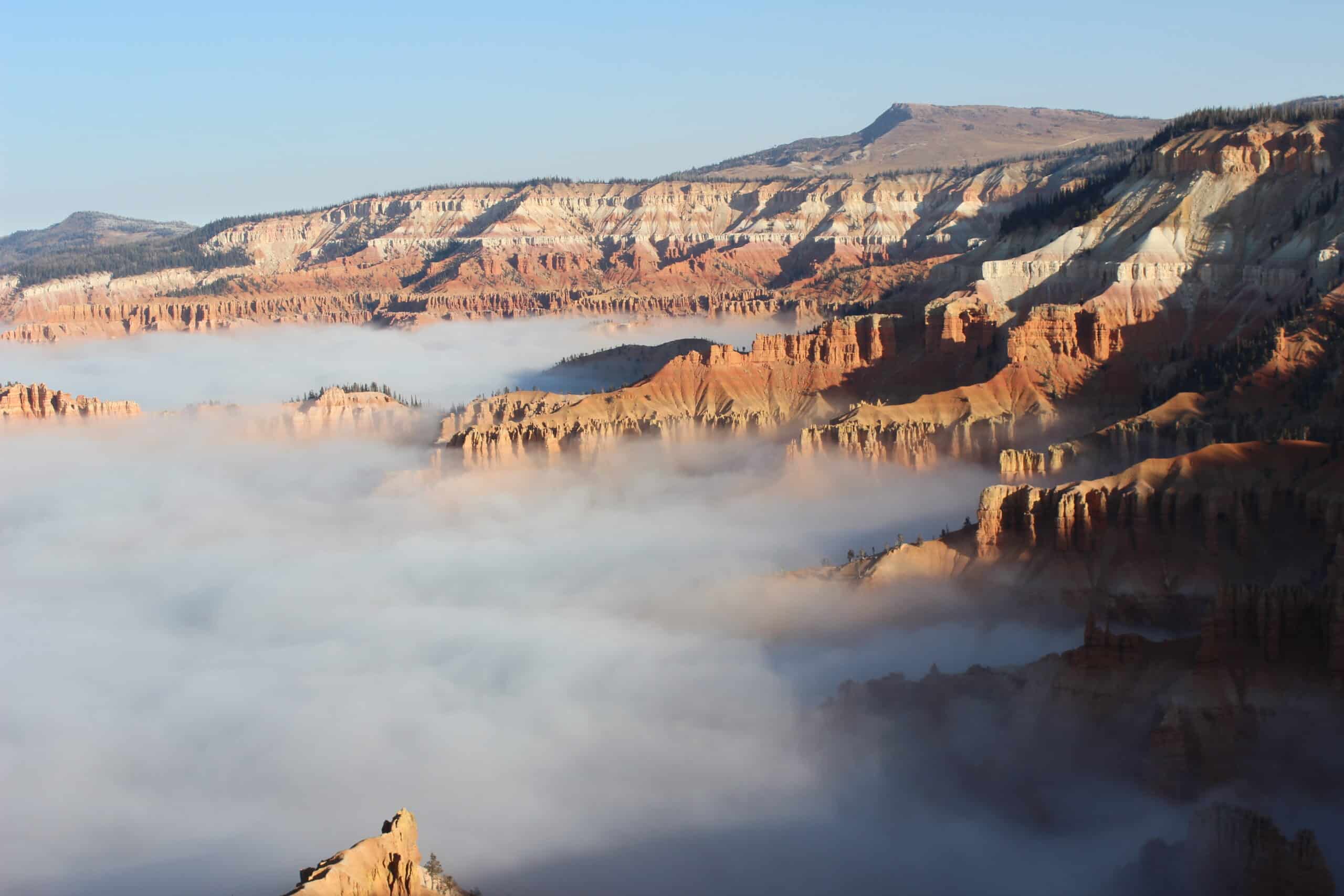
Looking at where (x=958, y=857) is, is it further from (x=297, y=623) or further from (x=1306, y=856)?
(x=297, y=623)

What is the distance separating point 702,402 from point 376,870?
141599 millimetres

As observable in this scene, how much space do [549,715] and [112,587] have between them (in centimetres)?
6395

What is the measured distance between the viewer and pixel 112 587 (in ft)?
436

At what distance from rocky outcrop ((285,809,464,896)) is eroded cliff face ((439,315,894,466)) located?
121 metres

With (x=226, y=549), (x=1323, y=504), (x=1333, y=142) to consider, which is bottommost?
(x=226, y=549)

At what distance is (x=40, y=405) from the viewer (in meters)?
196

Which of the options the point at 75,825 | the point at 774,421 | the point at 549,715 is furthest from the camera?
the point at 774,421

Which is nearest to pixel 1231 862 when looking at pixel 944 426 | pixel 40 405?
pixel 944 426

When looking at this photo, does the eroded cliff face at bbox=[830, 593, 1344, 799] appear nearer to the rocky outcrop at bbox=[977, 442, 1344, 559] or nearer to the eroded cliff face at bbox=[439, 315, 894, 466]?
the rocky outcrop at bbox=[977, 442, 1344, 559]

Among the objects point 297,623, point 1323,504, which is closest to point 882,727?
point 1323,504

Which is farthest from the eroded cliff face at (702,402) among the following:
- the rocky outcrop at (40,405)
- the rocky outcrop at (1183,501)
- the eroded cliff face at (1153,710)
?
the eroded cliff face at (1153,710)

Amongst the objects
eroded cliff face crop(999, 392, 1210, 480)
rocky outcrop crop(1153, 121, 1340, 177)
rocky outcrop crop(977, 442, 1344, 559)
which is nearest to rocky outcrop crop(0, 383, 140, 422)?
eroded cliff face crop(999, 392, 1210, 480)

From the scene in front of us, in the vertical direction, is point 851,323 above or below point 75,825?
above

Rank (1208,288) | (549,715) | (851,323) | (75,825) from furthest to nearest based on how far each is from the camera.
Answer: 1. (851,323)
2. (1208,288)
3. (549,715)
4. (75,825)
